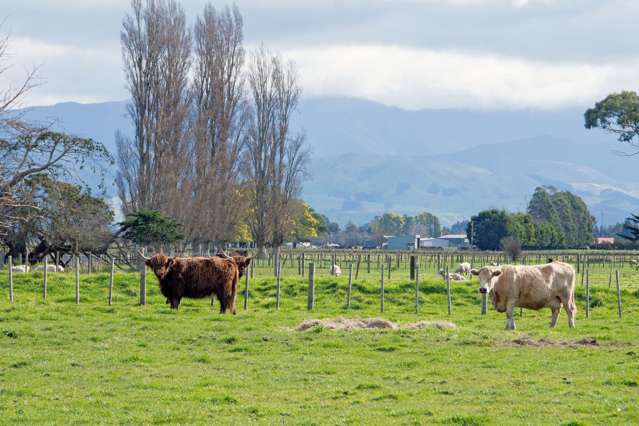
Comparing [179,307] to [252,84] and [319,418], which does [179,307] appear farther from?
[252,84]

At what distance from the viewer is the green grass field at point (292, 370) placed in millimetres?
12336

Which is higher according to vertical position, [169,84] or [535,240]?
[169,84]

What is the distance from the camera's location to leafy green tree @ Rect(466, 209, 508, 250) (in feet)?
351

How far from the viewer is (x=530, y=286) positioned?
2391 centimetres

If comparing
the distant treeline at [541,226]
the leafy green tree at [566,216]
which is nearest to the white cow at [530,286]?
the distant treeline at [541,226]

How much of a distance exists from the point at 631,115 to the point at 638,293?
33.4 meters

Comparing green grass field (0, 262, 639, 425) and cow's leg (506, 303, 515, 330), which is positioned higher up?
cow's leg (506, 303, 515, 330)

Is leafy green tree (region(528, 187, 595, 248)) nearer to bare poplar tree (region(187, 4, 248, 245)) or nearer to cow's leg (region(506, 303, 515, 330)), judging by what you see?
bare poplar tree (region(187, 4, 248, 245))

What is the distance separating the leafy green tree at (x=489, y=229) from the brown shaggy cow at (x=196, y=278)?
82.1 metres

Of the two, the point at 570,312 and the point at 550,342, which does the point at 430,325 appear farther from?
the point at 570,312

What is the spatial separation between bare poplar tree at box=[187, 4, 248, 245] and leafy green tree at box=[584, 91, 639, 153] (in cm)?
2224

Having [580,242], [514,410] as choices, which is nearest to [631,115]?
[514,410]

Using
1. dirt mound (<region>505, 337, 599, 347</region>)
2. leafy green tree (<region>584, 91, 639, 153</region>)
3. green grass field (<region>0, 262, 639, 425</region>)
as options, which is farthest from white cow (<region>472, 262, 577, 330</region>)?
leafy green tree (<region>584, 91, 639, 153</region>)

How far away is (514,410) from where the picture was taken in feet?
40.7
